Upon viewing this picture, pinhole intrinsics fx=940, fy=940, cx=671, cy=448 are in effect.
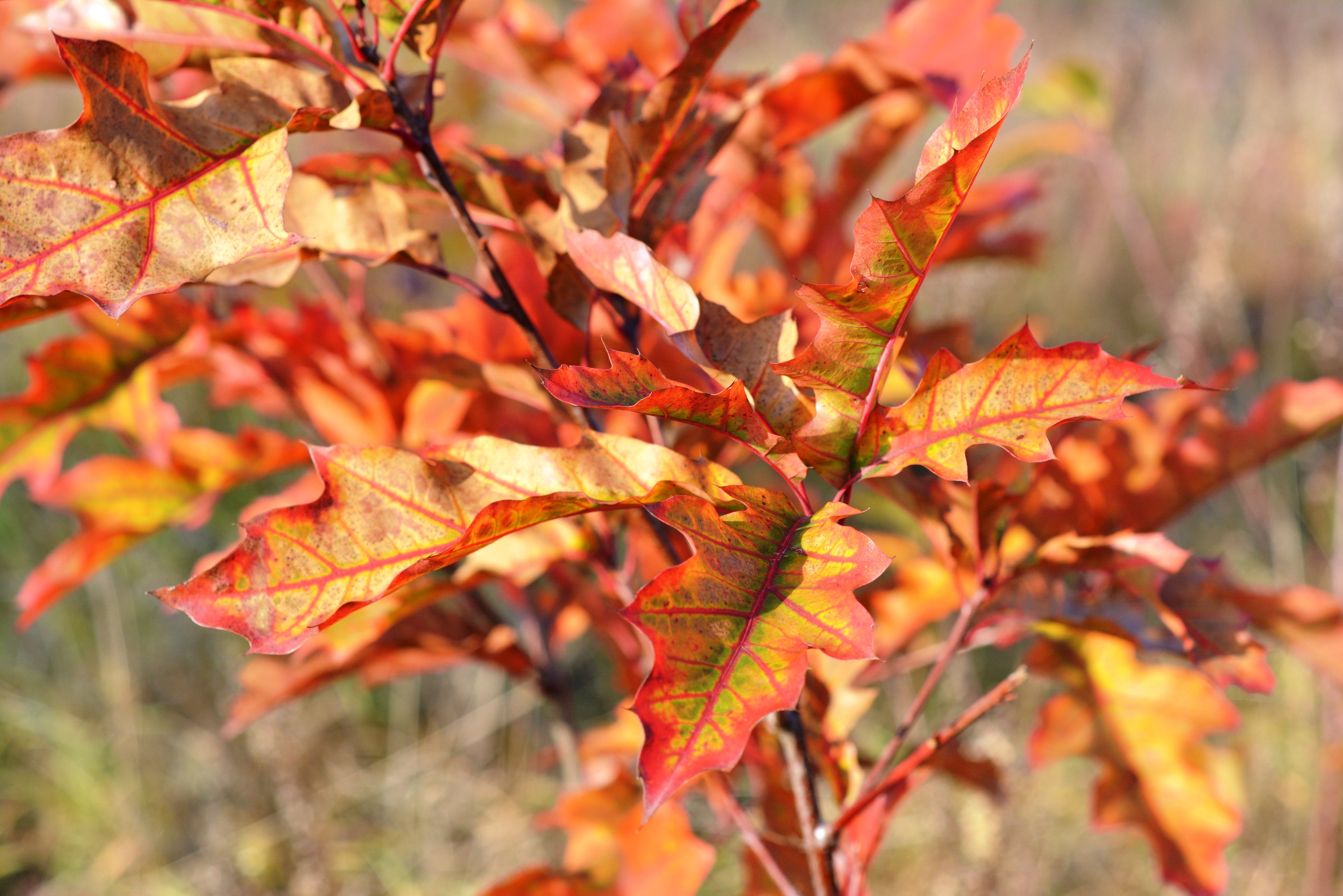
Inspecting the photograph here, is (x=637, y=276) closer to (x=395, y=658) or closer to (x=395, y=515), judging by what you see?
(x=395, y=515)

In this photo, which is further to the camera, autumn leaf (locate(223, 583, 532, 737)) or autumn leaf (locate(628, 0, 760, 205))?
autumn leaf (locate(223, 583, 532, 737))

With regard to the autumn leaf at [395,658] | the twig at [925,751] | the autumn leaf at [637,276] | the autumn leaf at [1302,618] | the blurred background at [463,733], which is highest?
the autumn leaf at [637,276]

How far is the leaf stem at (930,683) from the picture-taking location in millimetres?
625

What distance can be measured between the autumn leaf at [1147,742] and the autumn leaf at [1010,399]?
408 mm

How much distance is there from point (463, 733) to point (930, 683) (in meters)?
1.93

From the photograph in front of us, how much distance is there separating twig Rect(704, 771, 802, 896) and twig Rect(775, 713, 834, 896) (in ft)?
0.20

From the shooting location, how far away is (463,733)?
7.71ft

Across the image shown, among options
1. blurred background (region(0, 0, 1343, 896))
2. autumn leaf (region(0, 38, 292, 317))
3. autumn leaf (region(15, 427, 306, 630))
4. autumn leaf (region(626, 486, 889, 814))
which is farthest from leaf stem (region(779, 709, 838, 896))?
blurred background (region(0, 0, 1343, 896))

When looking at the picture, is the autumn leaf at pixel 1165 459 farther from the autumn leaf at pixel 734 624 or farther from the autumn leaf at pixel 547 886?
the autumn leaf at pixel 547 886

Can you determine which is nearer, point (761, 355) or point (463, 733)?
point (761, 355)

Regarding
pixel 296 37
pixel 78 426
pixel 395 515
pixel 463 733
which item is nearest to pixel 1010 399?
pixel 395 515

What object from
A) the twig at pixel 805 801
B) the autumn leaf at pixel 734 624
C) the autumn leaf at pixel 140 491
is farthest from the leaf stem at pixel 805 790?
the autumn leaf at pixel 140 491

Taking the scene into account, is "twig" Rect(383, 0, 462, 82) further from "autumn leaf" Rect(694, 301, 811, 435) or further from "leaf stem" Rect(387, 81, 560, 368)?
"autumn leaf" Rect(694, 301, 811, 435)

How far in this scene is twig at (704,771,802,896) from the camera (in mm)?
678
